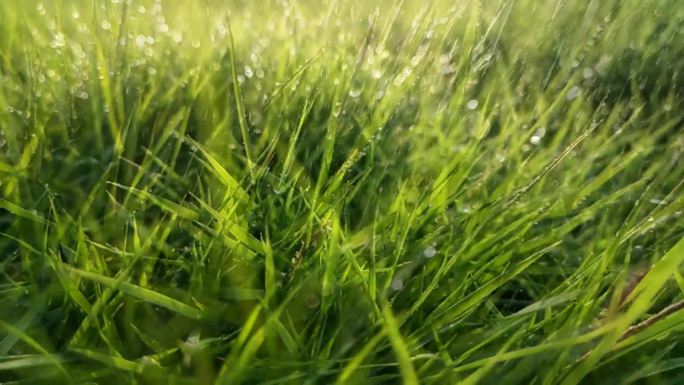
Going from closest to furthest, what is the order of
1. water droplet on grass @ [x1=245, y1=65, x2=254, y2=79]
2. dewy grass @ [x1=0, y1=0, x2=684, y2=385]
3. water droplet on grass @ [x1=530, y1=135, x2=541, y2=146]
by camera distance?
1. dewy grass @ [x1=0, y1=0, x2=684, y2=385]
2. water droplet on grass @ [x1=530, y1=135, x2=541, y2=146]
3. water droplet on grass @ [x1=245, y1=65, x2=254, y2=79]

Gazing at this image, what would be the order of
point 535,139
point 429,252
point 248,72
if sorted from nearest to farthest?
point 429,252 < point 535,139 < point 248,72

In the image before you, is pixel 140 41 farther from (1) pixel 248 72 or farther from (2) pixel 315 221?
(2) pixel 315 221

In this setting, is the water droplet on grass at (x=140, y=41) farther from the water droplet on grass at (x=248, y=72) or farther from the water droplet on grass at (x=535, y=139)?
the water droplet on grass at (x=535, y=139)

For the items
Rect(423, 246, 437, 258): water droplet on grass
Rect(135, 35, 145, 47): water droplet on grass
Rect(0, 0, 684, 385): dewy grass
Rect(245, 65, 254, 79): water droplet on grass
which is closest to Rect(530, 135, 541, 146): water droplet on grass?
Rect(0, 0, 684, 385): dewy grass

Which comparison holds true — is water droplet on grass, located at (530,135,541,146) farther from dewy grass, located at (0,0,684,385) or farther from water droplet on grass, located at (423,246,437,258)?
water droplet on grass, located at (423,246,437,258)

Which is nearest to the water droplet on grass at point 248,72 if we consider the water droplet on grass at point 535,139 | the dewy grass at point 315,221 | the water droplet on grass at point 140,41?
the dewy grass at point 315,221

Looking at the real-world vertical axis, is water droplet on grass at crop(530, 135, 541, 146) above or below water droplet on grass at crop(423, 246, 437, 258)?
above

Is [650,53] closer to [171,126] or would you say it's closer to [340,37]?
[340,37]

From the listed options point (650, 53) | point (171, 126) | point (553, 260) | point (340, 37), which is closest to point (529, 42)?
point (650, 53)

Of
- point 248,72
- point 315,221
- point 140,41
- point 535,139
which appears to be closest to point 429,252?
point 315,221
